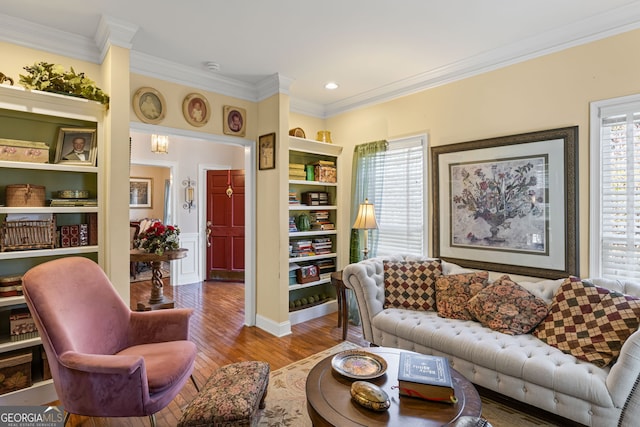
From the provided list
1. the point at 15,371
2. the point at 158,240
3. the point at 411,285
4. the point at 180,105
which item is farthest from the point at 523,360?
the point at 158,240

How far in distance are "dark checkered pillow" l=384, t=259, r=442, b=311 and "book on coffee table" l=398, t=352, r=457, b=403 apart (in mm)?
1330

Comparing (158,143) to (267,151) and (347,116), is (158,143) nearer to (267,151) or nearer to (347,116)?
(267,151)

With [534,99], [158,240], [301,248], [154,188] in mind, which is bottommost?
[301,248]

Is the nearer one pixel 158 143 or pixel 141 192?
pixel 158 143

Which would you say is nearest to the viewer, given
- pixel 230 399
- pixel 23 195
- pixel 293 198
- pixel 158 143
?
pixel 230 399

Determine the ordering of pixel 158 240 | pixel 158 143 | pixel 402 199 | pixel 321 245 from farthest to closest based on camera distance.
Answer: pixel 158 143, pixel 321 245, pixel 158 240, pixel 402 199

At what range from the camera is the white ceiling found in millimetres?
2346

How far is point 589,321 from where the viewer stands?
7.08 ft

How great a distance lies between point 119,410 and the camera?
174 cm

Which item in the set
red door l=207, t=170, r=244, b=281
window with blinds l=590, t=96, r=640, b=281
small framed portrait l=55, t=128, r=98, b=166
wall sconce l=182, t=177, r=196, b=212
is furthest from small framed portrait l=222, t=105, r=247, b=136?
window with blinds l=590, t=96, r=640, b=281

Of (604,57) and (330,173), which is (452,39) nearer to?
(604,57)

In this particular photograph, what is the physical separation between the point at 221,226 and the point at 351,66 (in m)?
4.16

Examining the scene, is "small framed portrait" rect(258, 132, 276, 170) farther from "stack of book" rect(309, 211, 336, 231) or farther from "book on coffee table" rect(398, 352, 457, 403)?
"book on coffee table" rect(398, 352, 457, 403)

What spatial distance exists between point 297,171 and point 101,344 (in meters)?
2.71
